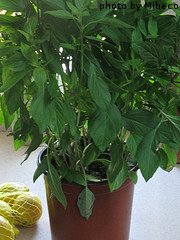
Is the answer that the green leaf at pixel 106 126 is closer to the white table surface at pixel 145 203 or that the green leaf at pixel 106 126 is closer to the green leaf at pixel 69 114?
the green leaf at pixel 69 114

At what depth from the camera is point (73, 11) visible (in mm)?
Answer: 515

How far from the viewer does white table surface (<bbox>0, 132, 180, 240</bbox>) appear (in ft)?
3.37

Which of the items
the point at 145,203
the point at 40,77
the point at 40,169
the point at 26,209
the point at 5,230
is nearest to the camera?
the point at 40,77

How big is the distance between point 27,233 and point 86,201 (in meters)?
0.35

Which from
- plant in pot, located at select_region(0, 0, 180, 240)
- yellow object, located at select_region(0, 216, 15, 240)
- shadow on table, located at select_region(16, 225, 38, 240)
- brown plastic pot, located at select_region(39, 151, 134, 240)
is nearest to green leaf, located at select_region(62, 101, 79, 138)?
plant in pot, located at select_region(0, 0, 180, 240)

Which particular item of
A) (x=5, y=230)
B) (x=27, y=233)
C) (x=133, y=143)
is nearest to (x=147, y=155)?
(x=133, y=143)

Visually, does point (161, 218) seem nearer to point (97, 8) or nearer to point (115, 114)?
point (115, 114)

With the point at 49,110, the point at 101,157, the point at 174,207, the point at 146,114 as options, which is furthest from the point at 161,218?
the point at 49,110

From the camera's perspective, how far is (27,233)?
3.37 feet

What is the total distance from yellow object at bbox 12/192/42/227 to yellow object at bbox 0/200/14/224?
0.08ft

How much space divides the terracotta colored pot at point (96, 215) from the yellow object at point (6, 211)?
140 millimetres

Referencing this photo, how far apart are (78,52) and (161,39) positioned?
147 millimetres

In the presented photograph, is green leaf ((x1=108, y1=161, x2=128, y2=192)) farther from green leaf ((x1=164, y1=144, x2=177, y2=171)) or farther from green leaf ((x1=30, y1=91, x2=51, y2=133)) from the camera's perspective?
green leaf ((x1=30, y1=91, x2=51, y2=133))

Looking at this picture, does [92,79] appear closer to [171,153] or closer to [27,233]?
[171,153]
